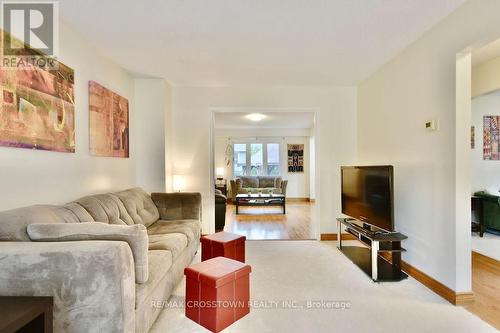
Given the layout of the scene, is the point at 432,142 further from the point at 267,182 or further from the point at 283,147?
the point at 283,147

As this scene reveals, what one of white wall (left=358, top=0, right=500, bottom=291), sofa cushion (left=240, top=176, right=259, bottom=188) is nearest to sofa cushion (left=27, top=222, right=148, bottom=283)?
white wall (left=358, top=0, right=500, bottom=291)

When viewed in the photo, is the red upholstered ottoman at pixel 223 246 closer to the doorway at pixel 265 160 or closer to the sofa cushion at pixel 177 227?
the sofa cushion at pixel 177 227

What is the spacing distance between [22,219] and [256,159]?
304 inches

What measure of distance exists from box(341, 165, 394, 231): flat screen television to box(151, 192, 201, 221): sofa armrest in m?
2.00

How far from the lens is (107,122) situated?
305 centimetres

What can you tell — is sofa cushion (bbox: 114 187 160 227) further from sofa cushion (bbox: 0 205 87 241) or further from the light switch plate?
the light switch plate

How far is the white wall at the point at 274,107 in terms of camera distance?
419 cm

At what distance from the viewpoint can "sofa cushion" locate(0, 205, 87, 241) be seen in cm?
152

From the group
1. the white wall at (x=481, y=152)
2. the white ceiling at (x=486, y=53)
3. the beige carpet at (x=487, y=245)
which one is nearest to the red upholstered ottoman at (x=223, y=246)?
the beige carpet at (x=487, y=245)

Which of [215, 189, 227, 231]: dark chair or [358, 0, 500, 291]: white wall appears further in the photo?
[215, 189, 227, 231]: dark chair

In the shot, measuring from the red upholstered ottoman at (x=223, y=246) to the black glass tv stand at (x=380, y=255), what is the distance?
4.42 feet

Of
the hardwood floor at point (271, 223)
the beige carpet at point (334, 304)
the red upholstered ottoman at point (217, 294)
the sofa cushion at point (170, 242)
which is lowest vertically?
the hardwood floor at point (271, 223)

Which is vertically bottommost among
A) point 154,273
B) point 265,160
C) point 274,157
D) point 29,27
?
point 154,273

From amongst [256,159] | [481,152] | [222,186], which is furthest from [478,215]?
[222,186]
